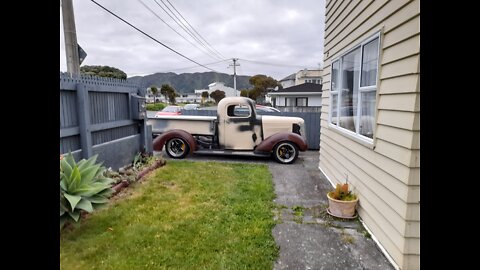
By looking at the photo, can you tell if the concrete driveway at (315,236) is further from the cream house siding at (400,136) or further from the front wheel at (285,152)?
the front wheel at (285,152)

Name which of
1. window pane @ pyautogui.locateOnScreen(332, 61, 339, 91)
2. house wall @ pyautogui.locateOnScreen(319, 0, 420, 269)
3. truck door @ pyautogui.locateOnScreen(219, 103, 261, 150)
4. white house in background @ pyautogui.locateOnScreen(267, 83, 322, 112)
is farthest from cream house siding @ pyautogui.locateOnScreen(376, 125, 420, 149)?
white house in background @ pyautogui.locateOnScreen(267, 83, 322, 112)

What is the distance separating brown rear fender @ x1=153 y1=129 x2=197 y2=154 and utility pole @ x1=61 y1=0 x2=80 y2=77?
2717 mm

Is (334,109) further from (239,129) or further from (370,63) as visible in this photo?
(239,129)

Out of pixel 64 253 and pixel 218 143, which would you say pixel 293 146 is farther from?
pixel 64 253

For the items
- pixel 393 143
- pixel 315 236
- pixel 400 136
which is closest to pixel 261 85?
pixel 315 236

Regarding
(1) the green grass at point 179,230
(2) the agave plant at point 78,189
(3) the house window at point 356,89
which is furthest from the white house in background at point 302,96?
(2) the agave plant at point 78,189

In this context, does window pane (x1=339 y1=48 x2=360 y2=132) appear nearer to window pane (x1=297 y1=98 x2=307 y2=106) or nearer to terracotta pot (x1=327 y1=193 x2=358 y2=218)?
terracotta pot (x1=327 y1=193 x2=358 y2=218)

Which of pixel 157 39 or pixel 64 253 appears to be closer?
pixel 64 253

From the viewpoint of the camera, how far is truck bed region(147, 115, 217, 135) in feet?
24.0

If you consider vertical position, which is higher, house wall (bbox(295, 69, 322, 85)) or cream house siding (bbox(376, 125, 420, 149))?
house wall (bbox(295, 69, 322, 85))
